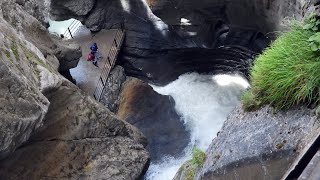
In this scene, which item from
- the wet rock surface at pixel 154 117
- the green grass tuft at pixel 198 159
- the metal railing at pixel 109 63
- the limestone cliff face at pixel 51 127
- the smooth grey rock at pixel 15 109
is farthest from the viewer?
the metal railing at pixel 109 63

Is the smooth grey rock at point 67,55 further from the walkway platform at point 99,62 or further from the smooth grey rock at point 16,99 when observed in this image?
the smooth grey rock at point 16,99

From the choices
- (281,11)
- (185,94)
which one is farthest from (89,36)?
(281,11)

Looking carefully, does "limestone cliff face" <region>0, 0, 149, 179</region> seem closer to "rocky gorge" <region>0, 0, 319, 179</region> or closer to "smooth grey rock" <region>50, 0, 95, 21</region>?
"rocky gorge" <region>0, 0, 319, 179</region>

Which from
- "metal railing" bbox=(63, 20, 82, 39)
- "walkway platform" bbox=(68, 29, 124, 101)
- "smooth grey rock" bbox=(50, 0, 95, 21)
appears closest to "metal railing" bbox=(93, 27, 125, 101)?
"walkway platform" bbox=(68, 29, 124, 101)

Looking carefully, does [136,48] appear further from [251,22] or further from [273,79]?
[273,79]

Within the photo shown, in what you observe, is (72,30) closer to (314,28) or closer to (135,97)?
(135,97)

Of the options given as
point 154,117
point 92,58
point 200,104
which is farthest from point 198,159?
point 92,58

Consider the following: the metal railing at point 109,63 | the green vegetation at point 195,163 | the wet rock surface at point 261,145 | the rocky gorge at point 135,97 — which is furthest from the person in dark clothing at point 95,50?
the wet rock surface at point 261,145
